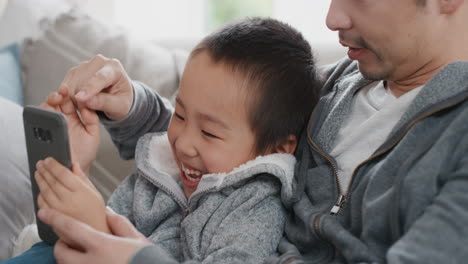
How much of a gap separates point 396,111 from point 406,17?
0.53ft

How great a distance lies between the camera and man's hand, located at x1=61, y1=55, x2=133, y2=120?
3.73ft

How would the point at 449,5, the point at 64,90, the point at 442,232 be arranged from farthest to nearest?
1. the point at 64,90
2. the point at 449,5
3. the point at 442,232

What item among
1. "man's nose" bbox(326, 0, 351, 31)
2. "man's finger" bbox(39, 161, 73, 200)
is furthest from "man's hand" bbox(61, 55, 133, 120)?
"man's nose" bbox(326, 0, 351, 31)

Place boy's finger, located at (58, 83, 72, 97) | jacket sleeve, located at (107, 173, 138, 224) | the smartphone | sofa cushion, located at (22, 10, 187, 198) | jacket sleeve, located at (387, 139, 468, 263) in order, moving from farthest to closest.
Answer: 1. sofa cushion, located at (22, 10, 187, 198)
2. jacket sleeve, located at (107, 173, 138, 224)
3. boy's finger, located at (58, 83, 72, 97)
4. the smartphone
5. jacket sleeve, located at (387, 139, 468, 263)

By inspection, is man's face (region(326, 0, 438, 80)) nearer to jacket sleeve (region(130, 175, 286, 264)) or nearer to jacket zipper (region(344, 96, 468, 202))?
jacket zipper (region(344, 96, 468, 202))

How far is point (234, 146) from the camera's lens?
1.10 metres

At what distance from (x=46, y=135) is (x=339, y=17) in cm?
55

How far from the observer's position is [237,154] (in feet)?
3.62

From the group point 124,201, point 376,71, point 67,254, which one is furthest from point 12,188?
point 376,71

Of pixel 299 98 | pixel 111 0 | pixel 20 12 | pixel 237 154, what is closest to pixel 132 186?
pixel 237 154

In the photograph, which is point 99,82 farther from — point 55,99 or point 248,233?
point 248,233

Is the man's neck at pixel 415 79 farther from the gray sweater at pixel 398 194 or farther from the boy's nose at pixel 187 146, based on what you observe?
the boy's nose at pixel 187 146

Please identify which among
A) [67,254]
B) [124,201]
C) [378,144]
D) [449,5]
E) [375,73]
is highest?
[449,5]

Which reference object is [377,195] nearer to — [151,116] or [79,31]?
[151,116]
